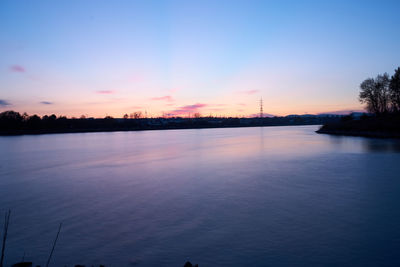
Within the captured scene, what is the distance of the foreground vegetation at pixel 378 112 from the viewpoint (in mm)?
26547

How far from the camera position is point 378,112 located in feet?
113

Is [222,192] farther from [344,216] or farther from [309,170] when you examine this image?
[309,170]

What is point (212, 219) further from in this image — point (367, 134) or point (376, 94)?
point (376, 94)

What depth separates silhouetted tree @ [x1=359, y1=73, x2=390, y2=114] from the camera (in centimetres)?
3444

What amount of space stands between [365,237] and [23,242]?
5217 millimetres

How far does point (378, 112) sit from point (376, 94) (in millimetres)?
2608

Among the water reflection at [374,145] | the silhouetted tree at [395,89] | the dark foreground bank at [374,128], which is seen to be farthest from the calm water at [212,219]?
the silhouetted tree at [395,89]

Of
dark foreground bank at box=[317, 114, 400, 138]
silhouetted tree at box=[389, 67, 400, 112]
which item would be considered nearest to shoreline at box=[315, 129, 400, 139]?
dark foreground bank at box=[317, 114, 400, 138]

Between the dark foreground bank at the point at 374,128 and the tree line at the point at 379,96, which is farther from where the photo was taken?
the tree line at the point at 379,96

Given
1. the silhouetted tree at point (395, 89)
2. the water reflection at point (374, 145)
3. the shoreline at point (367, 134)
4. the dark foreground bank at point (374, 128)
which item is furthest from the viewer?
the silhouetted tree at point (395, 89)

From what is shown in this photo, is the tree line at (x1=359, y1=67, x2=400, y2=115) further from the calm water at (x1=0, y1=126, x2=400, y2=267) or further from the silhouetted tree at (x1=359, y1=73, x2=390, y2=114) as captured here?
the calm water at (x1=0, y1=126, x2=400, y2=267)

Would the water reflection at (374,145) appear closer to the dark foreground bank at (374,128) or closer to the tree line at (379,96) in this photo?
the dark foreground bank at (374,128)

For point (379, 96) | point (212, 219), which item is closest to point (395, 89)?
point (379, 96)

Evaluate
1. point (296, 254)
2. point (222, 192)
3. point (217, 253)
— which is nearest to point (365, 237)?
point (296, 254)
